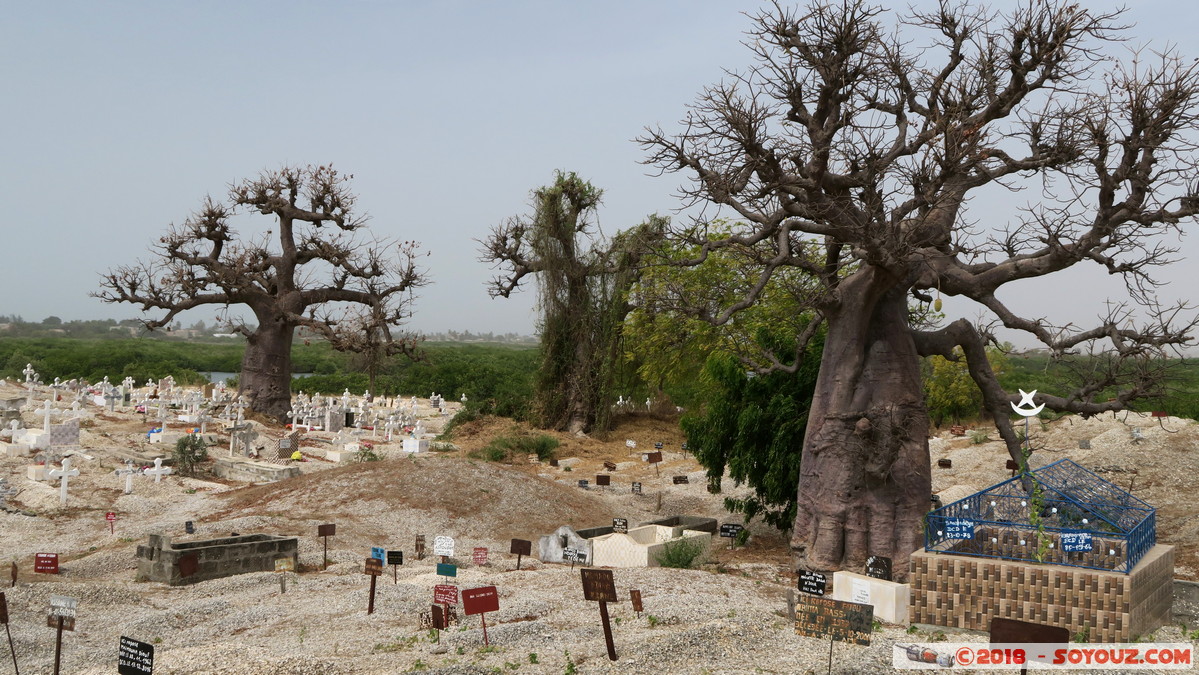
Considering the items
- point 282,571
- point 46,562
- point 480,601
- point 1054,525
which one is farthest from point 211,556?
point 1054,525

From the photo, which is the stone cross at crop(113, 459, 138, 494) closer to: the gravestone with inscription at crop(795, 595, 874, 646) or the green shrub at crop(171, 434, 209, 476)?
the green shrub at crop(171, 434, 209, 476)

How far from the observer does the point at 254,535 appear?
13.5 m

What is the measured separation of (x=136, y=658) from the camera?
21.7 feet

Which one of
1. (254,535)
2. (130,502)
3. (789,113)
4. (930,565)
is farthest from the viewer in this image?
(130,502)

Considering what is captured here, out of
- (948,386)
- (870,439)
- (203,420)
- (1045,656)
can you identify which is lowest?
(1045,656)

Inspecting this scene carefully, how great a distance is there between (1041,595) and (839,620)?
2.73m

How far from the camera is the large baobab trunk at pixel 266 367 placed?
30.2 meters

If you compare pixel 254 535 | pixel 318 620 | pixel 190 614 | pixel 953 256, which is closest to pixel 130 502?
pixel 254 535

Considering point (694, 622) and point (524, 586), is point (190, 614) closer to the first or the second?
point (524, 586)

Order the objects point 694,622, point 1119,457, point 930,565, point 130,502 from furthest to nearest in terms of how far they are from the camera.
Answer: point 1119,457 → point 130,502 → point 930,565 → point 694,622

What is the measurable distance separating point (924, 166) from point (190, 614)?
9.56 m

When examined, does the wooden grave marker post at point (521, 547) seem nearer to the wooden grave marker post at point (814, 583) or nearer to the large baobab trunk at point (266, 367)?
the wooden grave marker post at point (814, 583)

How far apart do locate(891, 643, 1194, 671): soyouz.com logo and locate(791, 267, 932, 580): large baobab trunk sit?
392cm

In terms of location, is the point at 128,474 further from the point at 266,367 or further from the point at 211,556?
the point at 266,367
